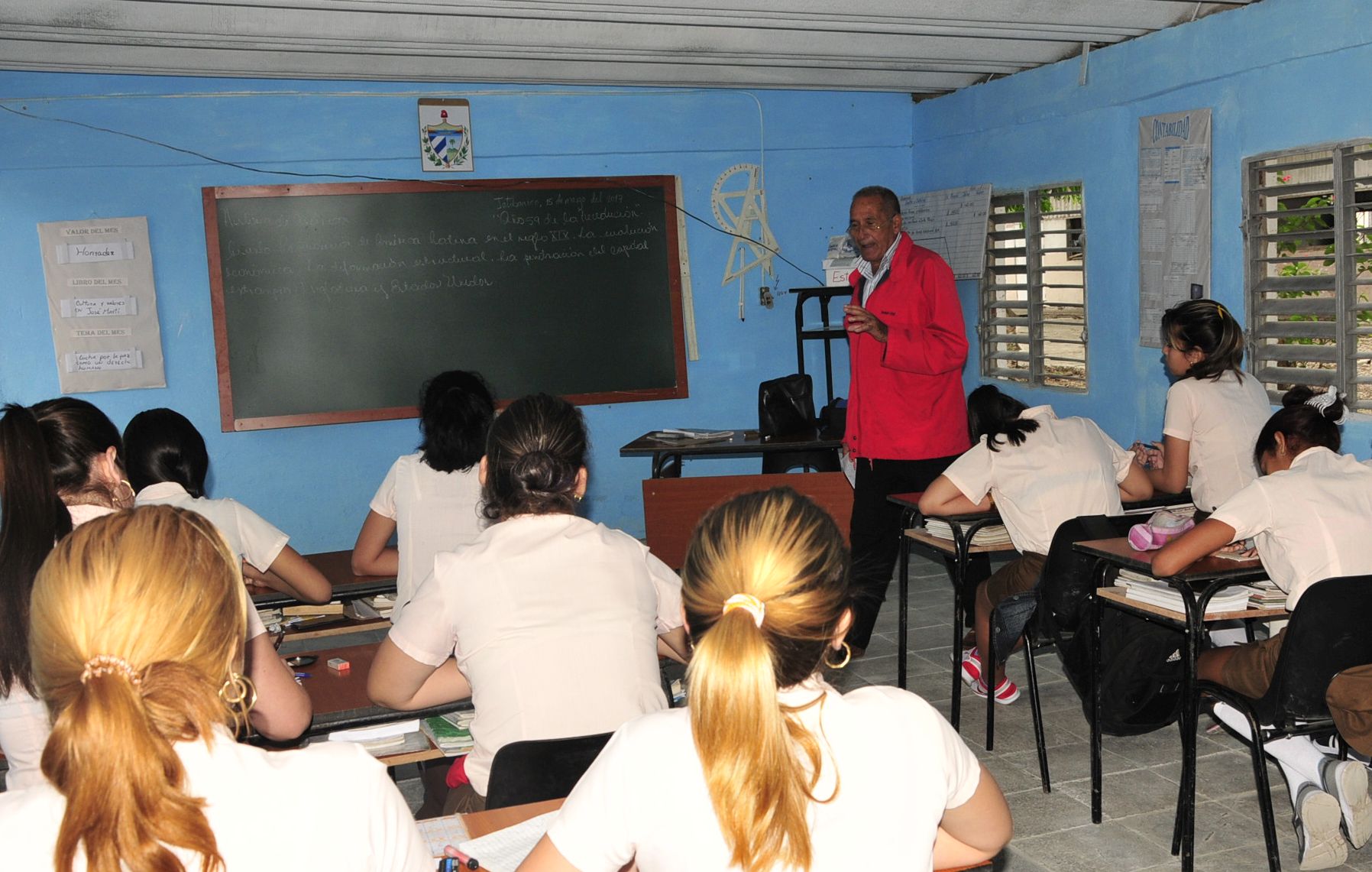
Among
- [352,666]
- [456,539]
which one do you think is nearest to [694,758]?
[352,666]

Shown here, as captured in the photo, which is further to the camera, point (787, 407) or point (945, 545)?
point (787, 407)

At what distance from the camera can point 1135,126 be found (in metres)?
5.45

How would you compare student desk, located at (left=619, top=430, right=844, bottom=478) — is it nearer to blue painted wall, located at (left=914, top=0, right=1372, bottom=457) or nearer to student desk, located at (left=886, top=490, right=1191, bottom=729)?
blue painted wall, located at (left=914, top=0, right=1372, bottom=457)

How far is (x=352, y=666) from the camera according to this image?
274 cm

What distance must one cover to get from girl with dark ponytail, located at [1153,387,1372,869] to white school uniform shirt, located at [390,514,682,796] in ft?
5.11

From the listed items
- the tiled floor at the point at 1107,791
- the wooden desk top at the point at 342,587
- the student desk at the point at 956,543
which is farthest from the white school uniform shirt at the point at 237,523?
the student desk at the point at 956,543

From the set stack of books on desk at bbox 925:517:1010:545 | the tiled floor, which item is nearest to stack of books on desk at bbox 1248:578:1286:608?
the tiled floor

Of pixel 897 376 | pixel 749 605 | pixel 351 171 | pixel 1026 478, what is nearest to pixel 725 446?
pixel 897 376

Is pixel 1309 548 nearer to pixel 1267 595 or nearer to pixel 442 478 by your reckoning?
pixel 1267 595

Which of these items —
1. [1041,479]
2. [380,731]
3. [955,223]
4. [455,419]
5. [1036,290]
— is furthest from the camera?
[955,223]

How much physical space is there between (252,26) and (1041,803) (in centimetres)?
418

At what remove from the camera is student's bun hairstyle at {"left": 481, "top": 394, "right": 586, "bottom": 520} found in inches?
86.7

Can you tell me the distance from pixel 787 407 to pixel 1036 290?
1443 mm

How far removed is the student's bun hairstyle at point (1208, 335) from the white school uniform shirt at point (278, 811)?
3.54 metres
